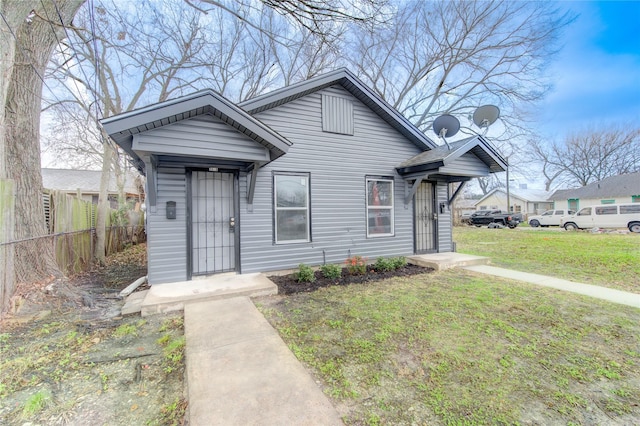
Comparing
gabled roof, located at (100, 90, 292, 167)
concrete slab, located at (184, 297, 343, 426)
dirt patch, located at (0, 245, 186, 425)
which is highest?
gabled roof, located at (100, 90, 292, 167)

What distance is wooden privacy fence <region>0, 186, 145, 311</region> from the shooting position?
3.64 meters

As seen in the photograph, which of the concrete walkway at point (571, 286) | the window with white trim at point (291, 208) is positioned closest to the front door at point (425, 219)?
the concrete walkway at point (571, 286)

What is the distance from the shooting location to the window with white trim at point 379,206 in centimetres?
693

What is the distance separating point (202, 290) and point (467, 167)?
6359 mm

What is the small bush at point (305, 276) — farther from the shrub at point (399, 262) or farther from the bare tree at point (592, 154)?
the bare tree at point (592, 154)

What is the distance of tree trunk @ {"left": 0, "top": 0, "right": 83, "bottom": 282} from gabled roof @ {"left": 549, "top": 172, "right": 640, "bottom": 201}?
36568 mm

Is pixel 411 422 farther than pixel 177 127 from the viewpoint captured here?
No

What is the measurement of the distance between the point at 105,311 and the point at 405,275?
5.46 m

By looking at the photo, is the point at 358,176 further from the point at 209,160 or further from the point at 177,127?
the point at 177,127

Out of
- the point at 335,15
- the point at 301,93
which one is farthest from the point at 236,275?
the point at 335,15

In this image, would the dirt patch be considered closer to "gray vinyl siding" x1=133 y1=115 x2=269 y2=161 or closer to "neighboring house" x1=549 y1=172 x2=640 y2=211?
"gray vinyl siding" x1=133 y1=115 x2=269 y2=161

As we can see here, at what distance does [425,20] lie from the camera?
15969 mm

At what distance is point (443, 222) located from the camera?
7.96 metres

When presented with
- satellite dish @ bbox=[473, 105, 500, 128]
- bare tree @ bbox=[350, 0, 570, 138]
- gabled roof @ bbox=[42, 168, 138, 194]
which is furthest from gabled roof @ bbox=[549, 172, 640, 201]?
gabled roof @ bbox=[42, 168, 138, 194]
